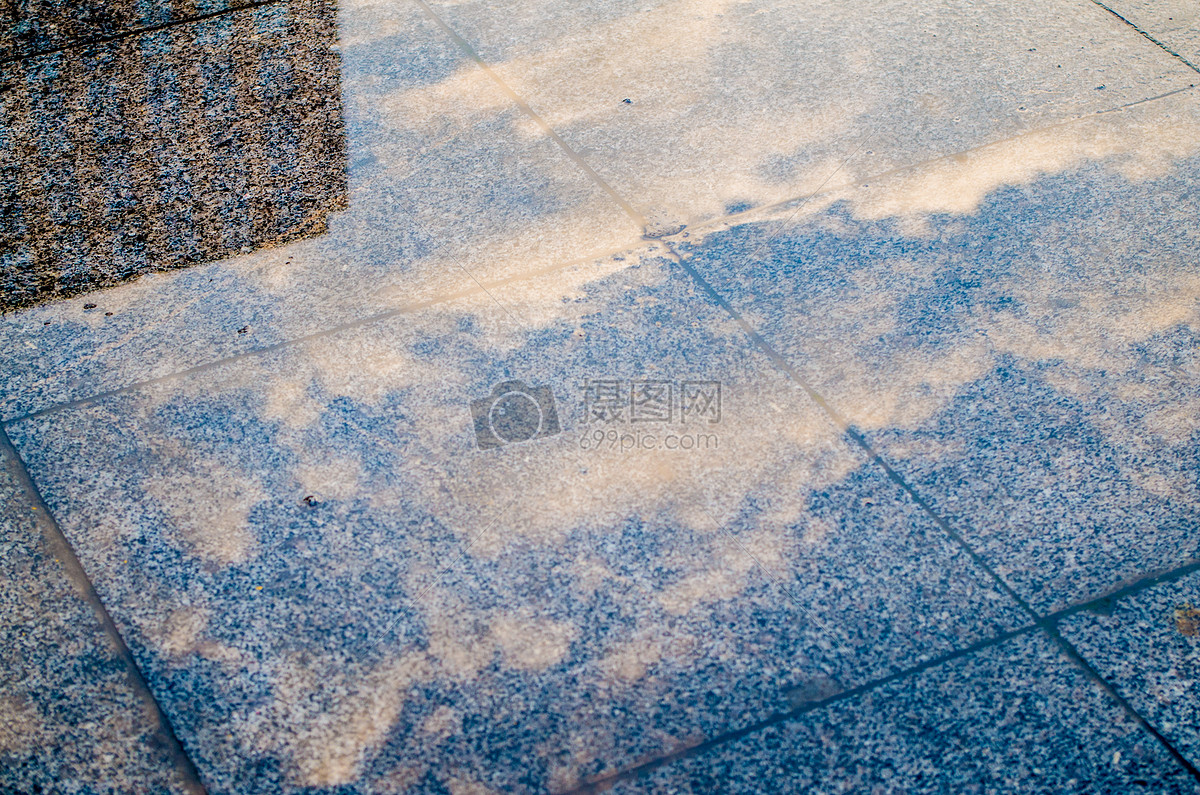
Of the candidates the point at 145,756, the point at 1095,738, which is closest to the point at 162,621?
the point at 145,756

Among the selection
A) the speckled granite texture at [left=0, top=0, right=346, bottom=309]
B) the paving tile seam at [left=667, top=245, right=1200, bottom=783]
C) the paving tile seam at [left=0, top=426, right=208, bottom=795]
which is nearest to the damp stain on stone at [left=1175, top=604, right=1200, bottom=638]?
the paving tile seam at [left=667, top=245, right=1200, bottom=783]

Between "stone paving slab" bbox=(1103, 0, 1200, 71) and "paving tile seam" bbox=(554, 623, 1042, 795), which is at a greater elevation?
"stone paving slab" bbox=(1103, 0, 1200, 71)

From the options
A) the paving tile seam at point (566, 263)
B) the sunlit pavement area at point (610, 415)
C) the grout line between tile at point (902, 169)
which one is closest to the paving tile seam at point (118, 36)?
the sunlit pavement area at point (610, 415)

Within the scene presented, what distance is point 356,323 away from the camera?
3.81 meters

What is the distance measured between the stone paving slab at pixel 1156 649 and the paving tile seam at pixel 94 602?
2.50m

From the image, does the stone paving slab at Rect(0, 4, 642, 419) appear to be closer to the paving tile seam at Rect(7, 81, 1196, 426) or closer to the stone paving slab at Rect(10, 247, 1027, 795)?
the paving tile seam at Rect(7, 81, 1196, 426)

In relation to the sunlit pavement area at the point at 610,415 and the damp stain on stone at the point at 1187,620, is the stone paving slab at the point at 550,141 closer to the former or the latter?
the sunlit pavement area at the point at 610,415

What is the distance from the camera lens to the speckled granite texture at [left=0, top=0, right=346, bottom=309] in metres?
4.24

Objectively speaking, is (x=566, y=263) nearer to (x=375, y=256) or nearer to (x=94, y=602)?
(x=375, y=256)

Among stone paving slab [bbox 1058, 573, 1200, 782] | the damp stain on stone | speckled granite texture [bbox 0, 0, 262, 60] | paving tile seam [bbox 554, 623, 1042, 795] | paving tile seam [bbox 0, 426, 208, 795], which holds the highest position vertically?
speckled granite texture [bbox 0, 0, 262, 60]

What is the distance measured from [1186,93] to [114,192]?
18.3 feet

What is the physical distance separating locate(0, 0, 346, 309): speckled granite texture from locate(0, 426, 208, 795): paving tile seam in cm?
108

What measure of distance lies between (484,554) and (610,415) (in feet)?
2.44

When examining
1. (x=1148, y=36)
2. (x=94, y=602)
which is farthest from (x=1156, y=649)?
(x=1148, y=36)
